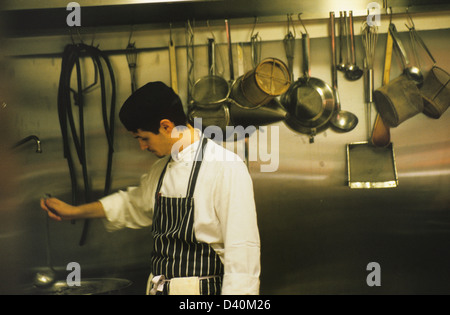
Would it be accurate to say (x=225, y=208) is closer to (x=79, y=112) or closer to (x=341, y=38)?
(x=79, y=112)

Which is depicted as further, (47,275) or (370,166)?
(370,166)

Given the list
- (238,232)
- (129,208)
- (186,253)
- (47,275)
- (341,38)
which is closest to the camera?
(238,232)

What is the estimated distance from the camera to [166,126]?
165 centimetres

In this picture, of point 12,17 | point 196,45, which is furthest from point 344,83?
point 12,17

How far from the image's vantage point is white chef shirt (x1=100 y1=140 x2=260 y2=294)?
57.7 inches

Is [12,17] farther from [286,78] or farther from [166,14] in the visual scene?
[286,78]

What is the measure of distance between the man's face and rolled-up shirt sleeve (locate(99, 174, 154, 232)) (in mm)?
280

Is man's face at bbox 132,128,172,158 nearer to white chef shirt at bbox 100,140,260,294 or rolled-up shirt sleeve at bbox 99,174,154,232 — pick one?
white chef shirt at bbox 100,140,260,294

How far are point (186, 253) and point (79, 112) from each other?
0.98 m

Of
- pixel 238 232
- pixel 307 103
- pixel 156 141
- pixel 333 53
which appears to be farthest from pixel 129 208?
pixel 333 53

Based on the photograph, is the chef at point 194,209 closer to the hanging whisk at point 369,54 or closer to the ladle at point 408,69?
the hanging whisk at point 369,54

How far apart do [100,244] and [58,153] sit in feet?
1.64

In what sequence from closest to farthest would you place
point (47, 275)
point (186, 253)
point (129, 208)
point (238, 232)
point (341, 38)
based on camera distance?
1. point (238, 232)
2. point (186, 253)
3. point (129, 208)
4. point (47, 275)
5. point (341, 38)

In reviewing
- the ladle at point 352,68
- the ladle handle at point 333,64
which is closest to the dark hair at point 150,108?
the ladle handle at point 333,64
